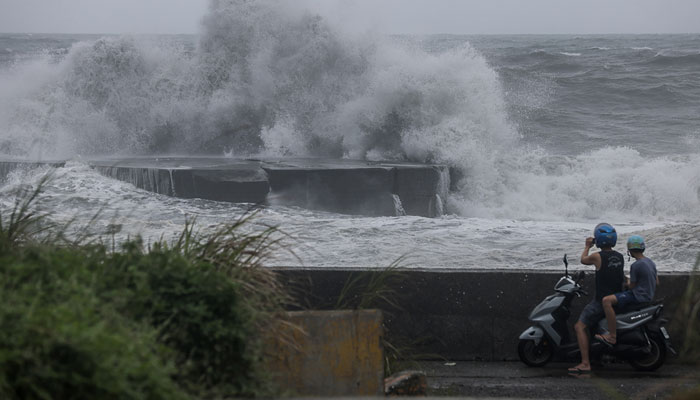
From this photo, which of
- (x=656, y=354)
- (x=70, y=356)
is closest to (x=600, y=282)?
(x=656, y=354)

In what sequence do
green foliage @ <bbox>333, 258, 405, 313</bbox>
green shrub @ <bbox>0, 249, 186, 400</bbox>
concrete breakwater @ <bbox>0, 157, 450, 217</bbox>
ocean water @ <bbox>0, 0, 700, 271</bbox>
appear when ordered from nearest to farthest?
green shrub @ <bbox>0, 249, 186, 400</bbox>
green foliage @ <bbox>333, 258, 405, 313</bbox>
concrete breakwater @ <bbox>0, 157, 450, 217</bbox>
ocean water @ <bbox>0, 0, 700, 271</bbox>

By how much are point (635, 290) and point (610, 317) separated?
0.29 m

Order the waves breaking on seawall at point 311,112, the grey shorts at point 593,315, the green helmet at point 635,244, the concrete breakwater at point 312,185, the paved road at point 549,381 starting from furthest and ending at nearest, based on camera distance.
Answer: the waves breaking on seawall at point 311,112 < the concrete breakwater at point 312,185 < the grey shorts at point 593,315 < the green helmet at point 635,244 < the paved road at point 549,381

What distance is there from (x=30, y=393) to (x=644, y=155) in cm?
2059

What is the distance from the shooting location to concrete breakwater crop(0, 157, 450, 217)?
46.4ft

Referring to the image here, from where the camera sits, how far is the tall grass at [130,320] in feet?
9.01

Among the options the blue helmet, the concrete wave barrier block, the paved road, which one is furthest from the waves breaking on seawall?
the concrete wave barrier block

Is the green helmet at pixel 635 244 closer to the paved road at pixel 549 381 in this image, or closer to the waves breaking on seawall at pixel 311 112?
the paved road at pixel 549 381

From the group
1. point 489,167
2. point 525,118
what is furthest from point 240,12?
point 525,118

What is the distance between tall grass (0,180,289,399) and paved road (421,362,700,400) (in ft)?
6.50

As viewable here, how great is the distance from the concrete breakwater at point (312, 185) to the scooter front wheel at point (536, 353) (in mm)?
7697

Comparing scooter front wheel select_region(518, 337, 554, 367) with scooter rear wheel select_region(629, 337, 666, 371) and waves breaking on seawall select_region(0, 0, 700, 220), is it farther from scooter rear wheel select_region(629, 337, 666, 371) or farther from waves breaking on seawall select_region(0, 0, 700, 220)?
waves breaking on seawall select_region(0, 0, 700, 220)

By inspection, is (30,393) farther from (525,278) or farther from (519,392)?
(525,278)

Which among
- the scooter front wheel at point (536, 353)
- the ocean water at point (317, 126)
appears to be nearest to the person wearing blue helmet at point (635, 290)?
the scooter front wheel at point (536, 353)
